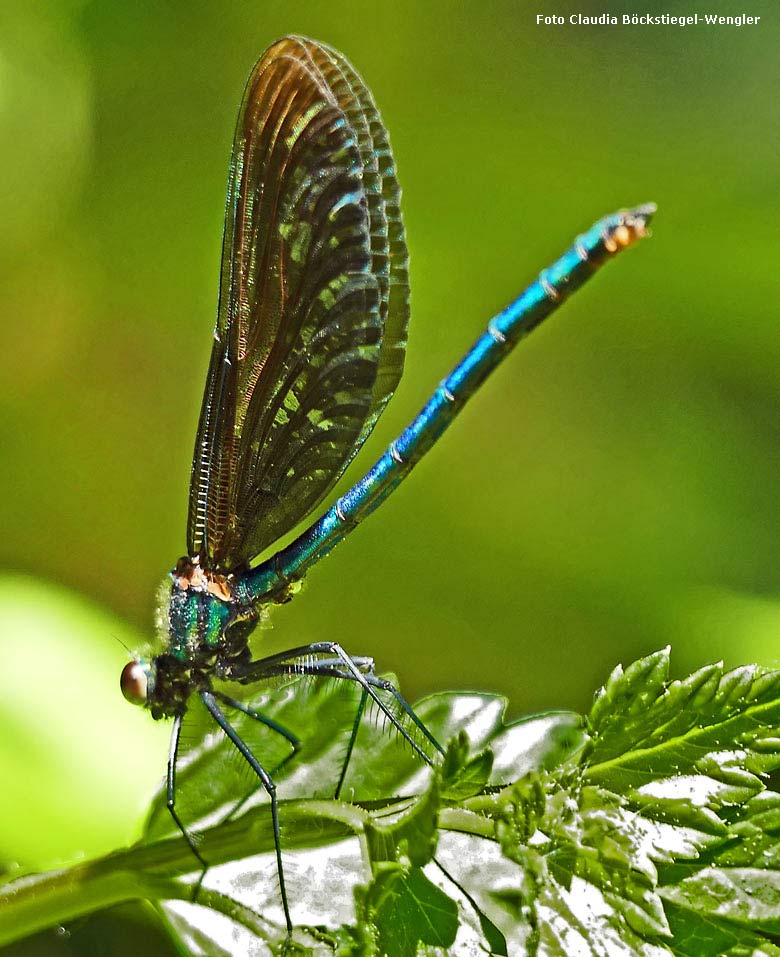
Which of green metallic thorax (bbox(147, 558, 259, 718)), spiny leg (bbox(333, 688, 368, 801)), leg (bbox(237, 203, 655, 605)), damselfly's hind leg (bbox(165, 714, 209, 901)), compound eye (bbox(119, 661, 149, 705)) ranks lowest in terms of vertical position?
damselfly's hind leg (bbox(165, 714, 209, 901))

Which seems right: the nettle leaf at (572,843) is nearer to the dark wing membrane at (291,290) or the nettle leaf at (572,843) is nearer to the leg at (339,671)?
the leg at (339,671)

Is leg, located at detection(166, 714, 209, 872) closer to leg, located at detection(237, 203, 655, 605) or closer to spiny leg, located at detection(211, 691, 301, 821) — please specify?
spiny leg, located at detection(211, 691, 301, 821)

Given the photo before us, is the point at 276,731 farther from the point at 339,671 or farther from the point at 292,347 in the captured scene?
the point at 292,347

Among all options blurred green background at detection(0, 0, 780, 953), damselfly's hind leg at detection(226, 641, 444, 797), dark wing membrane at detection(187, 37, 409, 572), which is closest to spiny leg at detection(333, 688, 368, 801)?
damselfly's hind leg at detection(226, 641, 444, 797)

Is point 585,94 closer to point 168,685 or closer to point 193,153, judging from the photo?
point 193,153

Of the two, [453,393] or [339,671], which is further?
[453,393]

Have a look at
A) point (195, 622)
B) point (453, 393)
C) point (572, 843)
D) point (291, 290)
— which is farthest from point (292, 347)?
point (572, 843)
